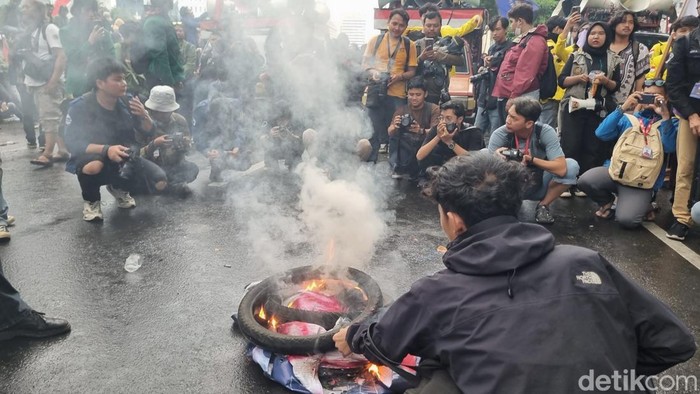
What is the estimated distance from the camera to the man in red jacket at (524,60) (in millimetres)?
6426

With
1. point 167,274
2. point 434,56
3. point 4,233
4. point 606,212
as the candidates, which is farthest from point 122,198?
point 606,212

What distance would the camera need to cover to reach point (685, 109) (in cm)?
499

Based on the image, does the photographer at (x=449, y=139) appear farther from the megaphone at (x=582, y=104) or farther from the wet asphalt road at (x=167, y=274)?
the megaphone at (x=582, y=104)

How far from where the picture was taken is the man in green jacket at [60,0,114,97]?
23.9 feet

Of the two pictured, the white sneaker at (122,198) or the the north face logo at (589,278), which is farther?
the white sneaker at (122,198)

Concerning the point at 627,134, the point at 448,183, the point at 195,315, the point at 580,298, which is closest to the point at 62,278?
the point at 195,315

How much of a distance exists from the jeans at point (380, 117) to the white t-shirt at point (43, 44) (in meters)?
4.87

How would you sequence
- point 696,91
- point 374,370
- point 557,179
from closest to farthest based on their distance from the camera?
point 374,370 < point 696,91 < point 557,179

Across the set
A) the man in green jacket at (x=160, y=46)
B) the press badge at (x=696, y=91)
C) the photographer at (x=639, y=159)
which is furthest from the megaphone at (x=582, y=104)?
the man in green jacket at (x=160, y=46)

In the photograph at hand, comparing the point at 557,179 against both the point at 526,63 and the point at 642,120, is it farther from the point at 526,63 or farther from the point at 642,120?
the point at 526,63

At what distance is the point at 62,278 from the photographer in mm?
4270

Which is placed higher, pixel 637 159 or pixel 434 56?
pixel 434 56

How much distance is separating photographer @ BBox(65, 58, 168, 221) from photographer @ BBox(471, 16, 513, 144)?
4764 millimetres

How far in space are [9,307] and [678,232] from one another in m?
5.94
